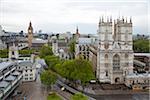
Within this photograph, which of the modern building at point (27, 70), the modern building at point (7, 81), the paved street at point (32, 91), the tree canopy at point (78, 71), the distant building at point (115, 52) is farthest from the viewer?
the modern building at point (27, 70)

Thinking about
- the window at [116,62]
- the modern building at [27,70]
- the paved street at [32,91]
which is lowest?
the paved street at [32,91]

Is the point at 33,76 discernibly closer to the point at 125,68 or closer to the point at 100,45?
the point at 100,45

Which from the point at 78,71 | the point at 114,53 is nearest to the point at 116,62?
the point at 114,53

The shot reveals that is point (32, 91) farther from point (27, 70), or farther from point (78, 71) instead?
point (27, 70)

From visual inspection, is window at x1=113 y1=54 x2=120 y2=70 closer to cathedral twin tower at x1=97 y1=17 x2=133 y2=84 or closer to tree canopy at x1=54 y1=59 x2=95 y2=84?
cathedral twin tower at x1=97 y1=17 x2=133 y2=84

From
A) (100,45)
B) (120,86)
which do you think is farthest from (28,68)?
(120,86)

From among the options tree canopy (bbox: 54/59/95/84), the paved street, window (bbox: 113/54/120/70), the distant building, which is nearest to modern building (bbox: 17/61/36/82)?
the paved street

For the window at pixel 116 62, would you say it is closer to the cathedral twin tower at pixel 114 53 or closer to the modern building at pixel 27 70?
the cathedral twin tower at pixel 114 53

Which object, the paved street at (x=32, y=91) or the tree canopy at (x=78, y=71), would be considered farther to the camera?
the tree canopy at (x=78, y=71)

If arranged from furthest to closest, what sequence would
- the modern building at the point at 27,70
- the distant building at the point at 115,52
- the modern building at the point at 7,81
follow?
1. the modern building at the point at 27,70
2. the distant building at the point at 115,52
3. the modern building at the point at 7,81

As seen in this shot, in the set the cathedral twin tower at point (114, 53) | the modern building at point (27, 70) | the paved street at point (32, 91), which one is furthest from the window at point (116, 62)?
the modern building at point (27, 70)

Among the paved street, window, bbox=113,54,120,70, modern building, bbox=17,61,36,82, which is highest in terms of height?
window, bbox=113,54,120,70
